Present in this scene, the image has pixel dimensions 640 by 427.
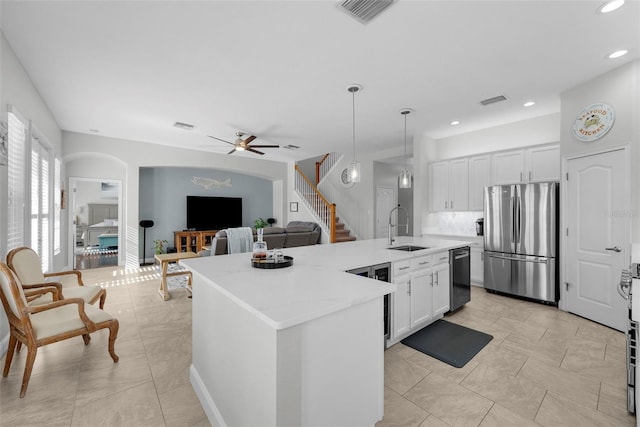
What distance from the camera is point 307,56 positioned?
Answer: 2904 mm

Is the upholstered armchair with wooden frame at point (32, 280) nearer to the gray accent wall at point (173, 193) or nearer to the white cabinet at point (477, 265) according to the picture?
the gray accent wall at point (173, 193)

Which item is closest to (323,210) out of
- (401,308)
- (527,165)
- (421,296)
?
(527,165)

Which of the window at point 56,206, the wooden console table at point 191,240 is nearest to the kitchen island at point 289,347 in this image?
the window at point 56,206

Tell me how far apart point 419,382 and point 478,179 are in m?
3.90

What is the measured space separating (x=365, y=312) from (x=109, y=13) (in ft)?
9.73

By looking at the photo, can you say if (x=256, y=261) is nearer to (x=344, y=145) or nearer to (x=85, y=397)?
(x=85, y=397)

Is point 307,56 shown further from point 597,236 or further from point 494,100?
point 597,236

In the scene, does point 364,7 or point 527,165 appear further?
point 527,165

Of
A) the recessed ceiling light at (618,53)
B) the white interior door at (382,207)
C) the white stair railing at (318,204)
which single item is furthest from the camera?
the white interior door at (382,207)

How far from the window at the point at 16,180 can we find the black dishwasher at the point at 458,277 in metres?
4.69

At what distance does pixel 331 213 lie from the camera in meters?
7.58

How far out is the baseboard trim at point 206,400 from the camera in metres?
1.68

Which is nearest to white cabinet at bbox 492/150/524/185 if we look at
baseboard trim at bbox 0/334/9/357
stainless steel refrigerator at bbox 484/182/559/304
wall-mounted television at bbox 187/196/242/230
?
stainless steel refrigerator at bbox 484/182/559/304

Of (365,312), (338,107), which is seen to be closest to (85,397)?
(365,312)
